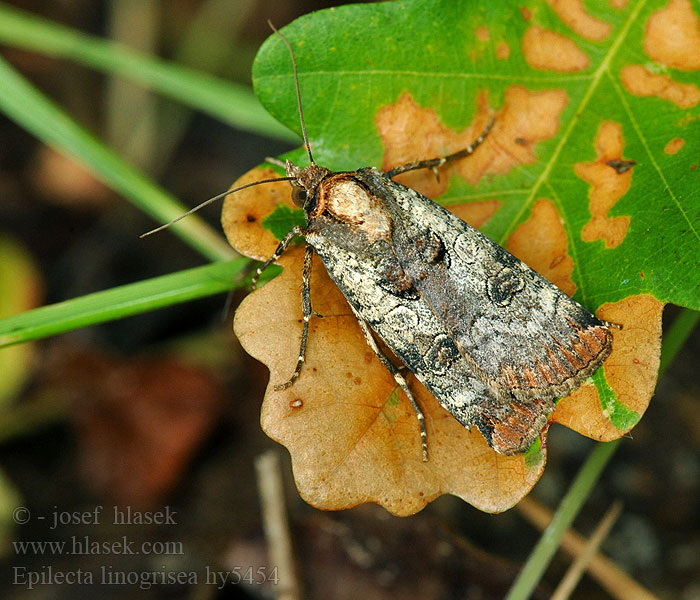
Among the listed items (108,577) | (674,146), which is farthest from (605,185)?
(108,577)

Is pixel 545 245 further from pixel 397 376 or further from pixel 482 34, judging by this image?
pixel 482 34

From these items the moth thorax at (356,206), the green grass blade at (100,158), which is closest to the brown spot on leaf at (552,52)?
the moth thorax at (356,206)

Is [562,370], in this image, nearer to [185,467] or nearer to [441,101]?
[441,101]

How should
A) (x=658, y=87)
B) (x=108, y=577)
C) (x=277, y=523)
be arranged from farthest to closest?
(x=108, y=577)
(x=277, y=523)
(x=658, y=87)

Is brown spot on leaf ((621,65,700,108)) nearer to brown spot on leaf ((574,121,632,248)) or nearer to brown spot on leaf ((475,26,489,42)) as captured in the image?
brown spot on leaf ((574,121,632,248))

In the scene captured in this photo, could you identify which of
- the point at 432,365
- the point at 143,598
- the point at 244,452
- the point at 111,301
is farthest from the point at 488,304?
the point at 143,598

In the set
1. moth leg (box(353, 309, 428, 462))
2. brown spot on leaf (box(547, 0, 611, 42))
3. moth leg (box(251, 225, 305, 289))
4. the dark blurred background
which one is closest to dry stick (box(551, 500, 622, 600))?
the dark blurred background
